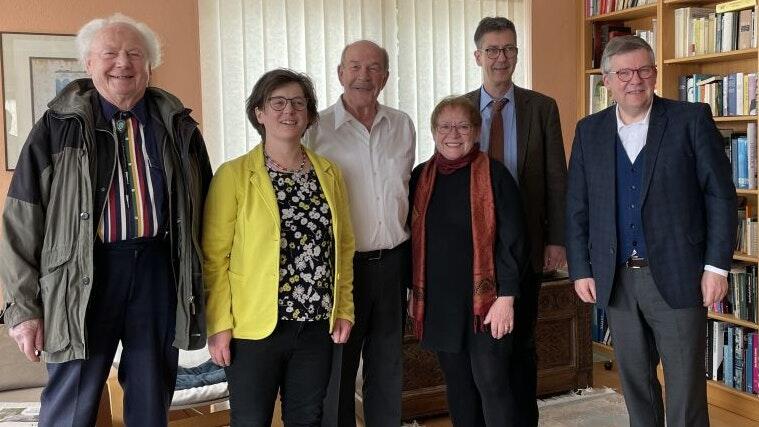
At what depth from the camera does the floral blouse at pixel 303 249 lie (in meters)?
2.03

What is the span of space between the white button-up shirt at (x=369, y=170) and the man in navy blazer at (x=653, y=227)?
0.60 m

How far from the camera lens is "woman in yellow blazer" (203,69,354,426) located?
2014 mm

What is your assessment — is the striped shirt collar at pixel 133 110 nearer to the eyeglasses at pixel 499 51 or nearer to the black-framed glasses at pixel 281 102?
the black-framed glasses at pixel 281 102

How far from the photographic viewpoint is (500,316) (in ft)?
7.55

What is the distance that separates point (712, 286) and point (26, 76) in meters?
3.03

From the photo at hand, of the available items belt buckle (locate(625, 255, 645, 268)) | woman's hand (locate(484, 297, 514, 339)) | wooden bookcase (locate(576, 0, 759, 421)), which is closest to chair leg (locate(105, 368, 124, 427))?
woman's hand (locate(484, 297, 514, 339))

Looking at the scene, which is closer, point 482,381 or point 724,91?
point 482,381

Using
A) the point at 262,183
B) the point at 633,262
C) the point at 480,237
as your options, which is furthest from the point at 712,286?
the point at 262,183

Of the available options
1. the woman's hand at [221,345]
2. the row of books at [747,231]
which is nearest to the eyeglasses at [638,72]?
the woman's hand at [221,345]

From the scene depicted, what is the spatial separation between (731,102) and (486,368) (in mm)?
2224

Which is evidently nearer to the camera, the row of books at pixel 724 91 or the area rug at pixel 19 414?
the area rug at pixel 19 414

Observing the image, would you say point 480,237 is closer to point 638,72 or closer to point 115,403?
point 638,72

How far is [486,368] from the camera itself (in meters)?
2.34

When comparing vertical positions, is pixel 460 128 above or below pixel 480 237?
above
